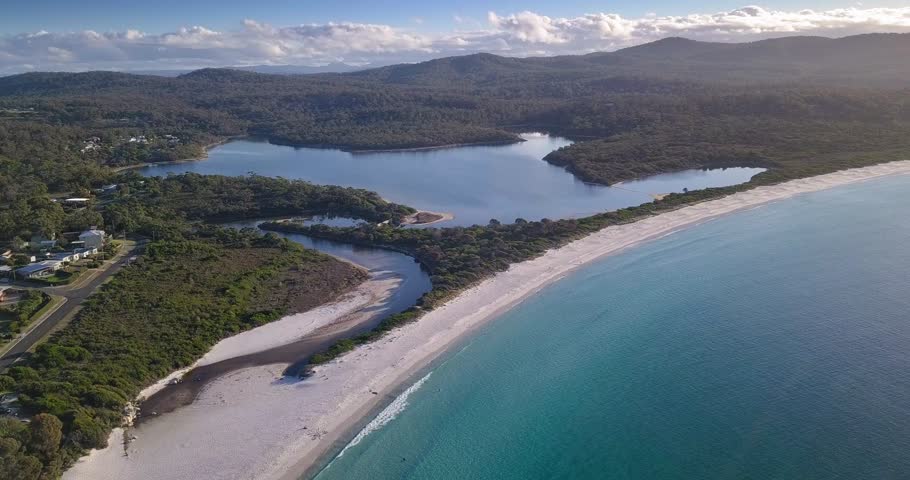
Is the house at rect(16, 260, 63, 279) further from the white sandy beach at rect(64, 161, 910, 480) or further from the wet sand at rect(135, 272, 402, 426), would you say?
the wet sand at rect(135, 272, 402, 426)

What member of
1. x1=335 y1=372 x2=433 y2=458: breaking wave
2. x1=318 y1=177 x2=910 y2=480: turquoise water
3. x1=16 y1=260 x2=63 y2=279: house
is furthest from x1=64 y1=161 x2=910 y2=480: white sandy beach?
x1=16 y1=260 x2=63 y2=279: house

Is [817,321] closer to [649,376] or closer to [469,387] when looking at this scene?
[649,376]

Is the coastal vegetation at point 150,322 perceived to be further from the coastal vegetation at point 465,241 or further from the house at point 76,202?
the house at point 76,202

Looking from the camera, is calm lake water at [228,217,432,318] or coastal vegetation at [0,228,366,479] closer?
coastal vegetation at [0,228,366,479]

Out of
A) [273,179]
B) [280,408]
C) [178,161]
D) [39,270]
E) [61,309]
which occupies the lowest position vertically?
[280,408]

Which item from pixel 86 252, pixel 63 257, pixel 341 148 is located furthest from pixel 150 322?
pixel 341 148

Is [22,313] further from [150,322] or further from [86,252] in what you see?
[86,252]
